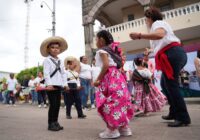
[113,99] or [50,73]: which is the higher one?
[50,73]

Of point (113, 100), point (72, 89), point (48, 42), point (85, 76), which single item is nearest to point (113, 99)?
point (113, 100)

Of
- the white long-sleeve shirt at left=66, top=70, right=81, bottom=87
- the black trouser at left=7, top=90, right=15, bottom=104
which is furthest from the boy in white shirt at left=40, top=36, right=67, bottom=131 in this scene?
the black trouser at left=7, top=90, right=15, bottom=104

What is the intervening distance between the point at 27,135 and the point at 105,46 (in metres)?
1.74

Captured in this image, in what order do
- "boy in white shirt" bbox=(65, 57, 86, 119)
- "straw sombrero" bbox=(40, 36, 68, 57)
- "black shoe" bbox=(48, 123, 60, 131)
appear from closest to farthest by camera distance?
"black shoe" bbox=(48, 123, 60, 131)
"straw sombrero" bbox=(40, 36, 68, 57)
"boy in white shirt" bbox=(65, 57, 86, 119)

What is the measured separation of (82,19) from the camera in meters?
17.7

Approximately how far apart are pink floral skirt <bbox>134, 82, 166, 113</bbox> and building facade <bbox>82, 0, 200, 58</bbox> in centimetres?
975

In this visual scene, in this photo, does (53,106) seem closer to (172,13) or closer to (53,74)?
(53,74)

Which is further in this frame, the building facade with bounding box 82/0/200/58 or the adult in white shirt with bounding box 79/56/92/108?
the building facade with bounding box 82/0/200/58

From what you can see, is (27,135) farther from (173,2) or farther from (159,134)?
(173,2)

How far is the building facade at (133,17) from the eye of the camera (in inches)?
556

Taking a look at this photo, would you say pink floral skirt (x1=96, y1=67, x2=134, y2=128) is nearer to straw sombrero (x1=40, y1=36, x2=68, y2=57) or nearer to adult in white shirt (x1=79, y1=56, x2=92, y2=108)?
straw sombrero (x1=40, y1=36, x2=68, y2=57)

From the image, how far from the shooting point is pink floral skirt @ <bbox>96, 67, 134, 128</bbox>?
3006 mm

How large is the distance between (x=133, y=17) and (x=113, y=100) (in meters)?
17.3

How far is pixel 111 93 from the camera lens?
311 cm
